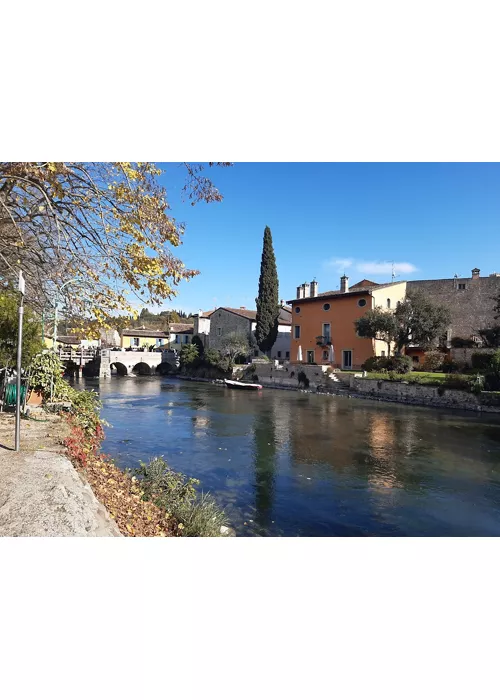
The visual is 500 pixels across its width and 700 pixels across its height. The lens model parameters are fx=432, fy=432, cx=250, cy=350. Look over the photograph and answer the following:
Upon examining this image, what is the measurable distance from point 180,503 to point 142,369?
26.6m

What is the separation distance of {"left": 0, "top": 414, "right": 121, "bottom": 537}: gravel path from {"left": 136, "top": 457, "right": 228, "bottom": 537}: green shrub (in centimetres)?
76

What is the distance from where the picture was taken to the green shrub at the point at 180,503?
354 cm

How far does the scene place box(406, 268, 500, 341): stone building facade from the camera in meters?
20.2

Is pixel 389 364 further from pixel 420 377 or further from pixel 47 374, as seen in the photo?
pixel 47 374

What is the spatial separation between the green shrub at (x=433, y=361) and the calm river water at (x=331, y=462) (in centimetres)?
419

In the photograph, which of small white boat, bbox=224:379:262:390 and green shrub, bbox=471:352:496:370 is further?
small white boat, bbox=224:379:262:390

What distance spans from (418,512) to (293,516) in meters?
1.46


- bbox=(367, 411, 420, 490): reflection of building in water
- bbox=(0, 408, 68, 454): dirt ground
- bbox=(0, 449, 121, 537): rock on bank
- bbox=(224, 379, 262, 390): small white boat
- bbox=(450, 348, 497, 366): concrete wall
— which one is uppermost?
bbox=(450, 348, 497, 366): concrete wall

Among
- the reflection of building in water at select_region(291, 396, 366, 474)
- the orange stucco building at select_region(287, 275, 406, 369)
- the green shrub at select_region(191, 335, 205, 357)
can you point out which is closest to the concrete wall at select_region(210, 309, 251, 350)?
the green shrub at select_region(191, 335, 205, 357)

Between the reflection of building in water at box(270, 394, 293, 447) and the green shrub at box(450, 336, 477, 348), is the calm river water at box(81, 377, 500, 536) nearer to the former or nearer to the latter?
the reflection of building in water at box(270, 394, 293, 447)

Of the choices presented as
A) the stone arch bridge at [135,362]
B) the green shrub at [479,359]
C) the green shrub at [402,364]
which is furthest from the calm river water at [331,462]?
the stone arch bridge at [135,362]

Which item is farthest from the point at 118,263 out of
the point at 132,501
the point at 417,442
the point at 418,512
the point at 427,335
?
the point at 427,335

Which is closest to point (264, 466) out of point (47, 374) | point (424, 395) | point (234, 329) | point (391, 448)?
point (391, 448)
